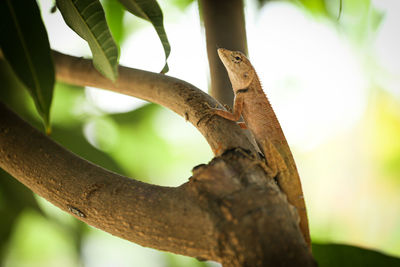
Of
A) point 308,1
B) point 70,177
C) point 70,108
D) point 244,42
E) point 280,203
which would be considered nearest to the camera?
point 280,203

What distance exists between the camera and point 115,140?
99.5 inches

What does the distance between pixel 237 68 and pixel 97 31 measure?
572 mm

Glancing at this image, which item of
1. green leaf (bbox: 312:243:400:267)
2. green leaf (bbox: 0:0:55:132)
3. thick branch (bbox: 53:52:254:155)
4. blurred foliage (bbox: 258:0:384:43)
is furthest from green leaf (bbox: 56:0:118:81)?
blurred foliage (bbox: 258:0:384:43)

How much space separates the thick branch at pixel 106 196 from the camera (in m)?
0.66

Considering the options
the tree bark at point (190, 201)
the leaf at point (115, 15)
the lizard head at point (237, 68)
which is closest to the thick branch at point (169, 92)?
the tree bark at point (190, 201)

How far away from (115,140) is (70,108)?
1.33 ft

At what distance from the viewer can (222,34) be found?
50.7 inches

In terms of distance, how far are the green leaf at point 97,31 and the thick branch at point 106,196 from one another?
0.23 meters

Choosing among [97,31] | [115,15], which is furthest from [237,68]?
[115,15]

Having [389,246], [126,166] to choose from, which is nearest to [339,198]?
[389,246]

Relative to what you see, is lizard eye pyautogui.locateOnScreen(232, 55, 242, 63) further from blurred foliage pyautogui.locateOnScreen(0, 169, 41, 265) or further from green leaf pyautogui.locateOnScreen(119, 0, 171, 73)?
blurred foliage pyautogui.locateOnScreen(0, 169, 41, 265)

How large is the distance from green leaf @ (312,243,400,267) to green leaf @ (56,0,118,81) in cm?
88

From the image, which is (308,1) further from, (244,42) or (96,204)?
(96,204)

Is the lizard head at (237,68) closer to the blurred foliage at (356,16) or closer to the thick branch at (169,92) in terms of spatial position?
the thick branch at (169,92)
